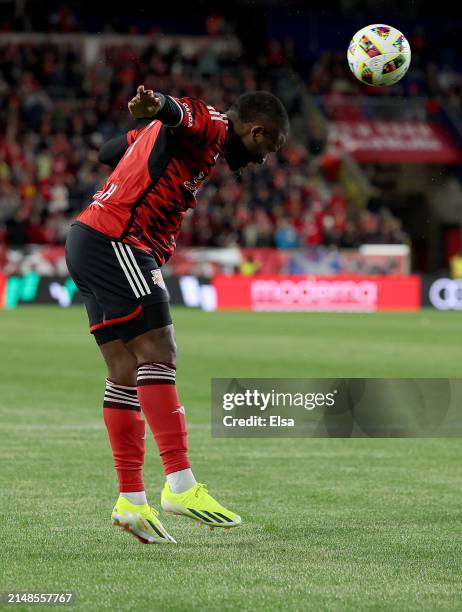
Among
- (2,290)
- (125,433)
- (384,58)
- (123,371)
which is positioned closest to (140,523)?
(125,433)

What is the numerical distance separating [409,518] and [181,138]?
2103 millimetres

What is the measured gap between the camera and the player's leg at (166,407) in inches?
221

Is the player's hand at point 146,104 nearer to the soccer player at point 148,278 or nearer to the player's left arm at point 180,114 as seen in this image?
the player's left arm at point 180,114

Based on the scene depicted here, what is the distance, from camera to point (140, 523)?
5.48m

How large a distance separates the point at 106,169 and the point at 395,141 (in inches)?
401

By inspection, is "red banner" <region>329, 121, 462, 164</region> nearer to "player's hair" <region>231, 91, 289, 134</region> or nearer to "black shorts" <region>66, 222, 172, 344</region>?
"player's hair" <region>231, 91, 289, 134</region>

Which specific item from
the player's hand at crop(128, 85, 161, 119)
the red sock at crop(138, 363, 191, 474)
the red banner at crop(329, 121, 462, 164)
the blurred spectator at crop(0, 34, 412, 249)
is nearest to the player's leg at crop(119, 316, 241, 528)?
the red sock at crop(138, 363, 191, 474)

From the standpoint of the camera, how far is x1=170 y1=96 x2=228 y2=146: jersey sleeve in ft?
18.0

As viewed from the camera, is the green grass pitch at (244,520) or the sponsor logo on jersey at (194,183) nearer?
the green grass pitch at (244,520)

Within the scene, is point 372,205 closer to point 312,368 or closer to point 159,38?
point 159,38

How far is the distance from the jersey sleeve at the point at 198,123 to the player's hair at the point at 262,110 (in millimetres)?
140

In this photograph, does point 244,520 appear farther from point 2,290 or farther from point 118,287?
point 2,290

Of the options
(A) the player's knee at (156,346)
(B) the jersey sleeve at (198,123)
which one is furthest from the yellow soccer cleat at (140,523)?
(B) the jersey sleeve at (198,123)

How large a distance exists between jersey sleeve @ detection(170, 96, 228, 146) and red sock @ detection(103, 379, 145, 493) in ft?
3.72
